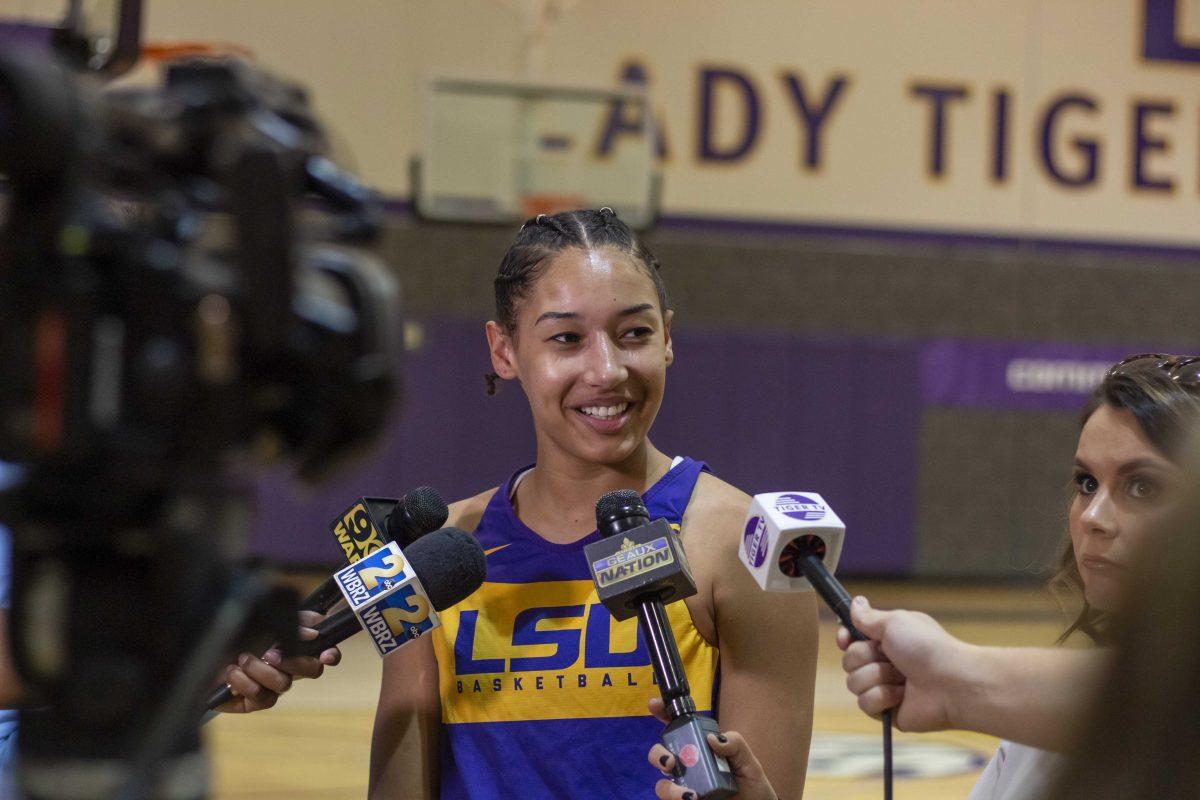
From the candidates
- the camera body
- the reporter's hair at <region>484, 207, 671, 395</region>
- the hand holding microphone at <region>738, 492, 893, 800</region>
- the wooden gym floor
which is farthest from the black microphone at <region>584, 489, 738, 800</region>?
the wooden gym floor

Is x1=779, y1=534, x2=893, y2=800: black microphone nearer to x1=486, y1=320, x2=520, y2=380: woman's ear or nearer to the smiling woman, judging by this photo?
the smiling woman

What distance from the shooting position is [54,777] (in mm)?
1099

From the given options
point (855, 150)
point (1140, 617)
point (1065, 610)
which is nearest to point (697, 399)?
point (855, 150)

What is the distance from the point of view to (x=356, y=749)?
512cm

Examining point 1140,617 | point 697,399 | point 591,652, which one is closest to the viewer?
point 1140,617

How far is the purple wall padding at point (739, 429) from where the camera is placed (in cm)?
847

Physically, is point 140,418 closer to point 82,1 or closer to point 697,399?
point 82,1

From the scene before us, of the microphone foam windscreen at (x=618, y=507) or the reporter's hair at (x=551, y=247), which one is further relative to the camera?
the reporter's hair at (x=551, y=247)

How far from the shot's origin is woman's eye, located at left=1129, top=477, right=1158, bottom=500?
1.76 m

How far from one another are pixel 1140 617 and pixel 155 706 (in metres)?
0.78

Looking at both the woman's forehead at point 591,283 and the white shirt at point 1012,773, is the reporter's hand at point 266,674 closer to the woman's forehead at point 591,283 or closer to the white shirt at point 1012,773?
the woman's forehead at point 591,283

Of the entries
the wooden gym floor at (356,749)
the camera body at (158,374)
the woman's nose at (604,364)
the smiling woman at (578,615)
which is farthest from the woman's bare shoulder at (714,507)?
the wooden gym floor at (356,749)

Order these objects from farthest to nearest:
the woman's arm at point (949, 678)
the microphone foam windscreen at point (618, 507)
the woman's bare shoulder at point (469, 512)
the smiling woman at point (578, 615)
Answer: the woman's bare shoulder at point (469, 512) < the smiling woman at point (578, 615) < the microphone foam windscreen at point (618, 507) < the woman's arm at point (949, 678)

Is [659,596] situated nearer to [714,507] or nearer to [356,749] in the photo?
[714,507]
